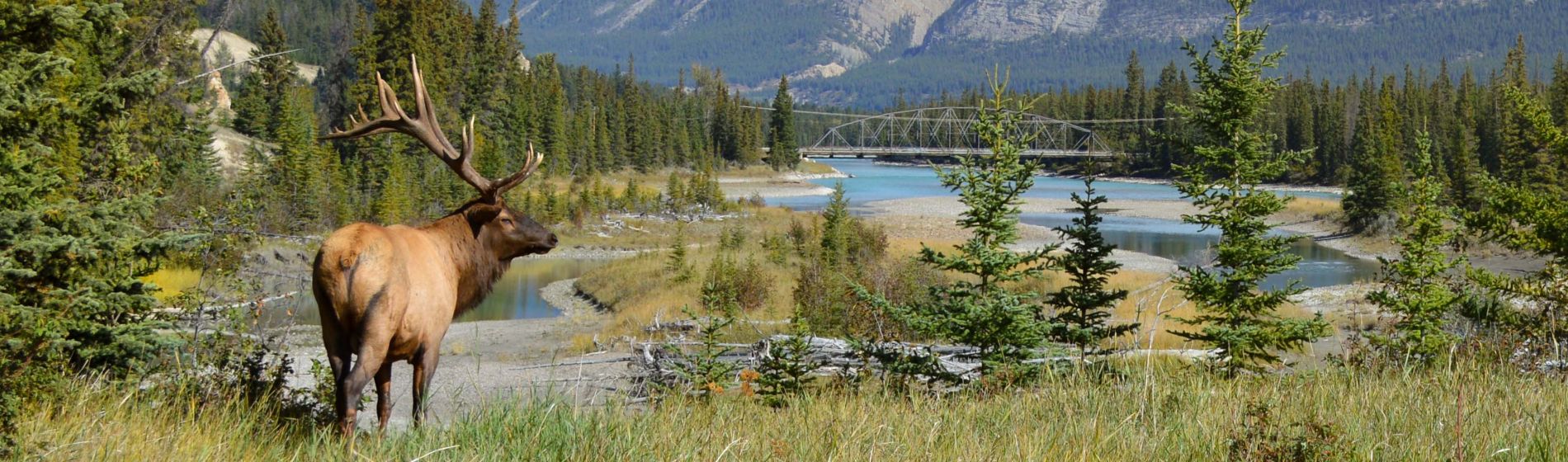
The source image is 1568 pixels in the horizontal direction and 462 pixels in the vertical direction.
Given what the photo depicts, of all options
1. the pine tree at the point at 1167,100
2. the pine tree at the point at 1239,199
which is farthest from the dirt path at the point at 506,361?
the pine tree at the point at 1167,100

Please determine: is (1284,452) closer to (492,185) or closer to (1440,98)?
(492,185)

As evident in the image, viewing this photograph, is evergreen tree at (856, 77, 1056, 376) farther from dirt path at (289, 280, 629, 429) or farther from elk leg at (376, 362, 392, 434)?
elk leg at (376, 362, 392, 434)

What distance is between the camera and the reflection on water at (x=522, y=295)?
25719 mm

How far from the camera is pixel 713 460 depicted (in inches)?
161

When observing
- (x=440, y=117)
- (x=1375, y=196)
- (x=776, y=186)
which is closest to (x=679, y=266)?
(x=440, y=117)

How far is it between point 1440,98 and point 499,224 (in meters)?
105

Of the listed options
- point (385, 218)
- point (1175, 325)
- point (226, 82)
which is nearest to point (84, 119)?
point (1175, 325)

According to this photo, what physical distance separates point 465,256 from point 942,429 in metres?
3.31

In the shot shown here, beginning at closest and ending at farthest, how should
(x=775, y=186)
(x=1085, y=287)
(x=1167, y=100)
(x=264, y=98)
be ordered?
(x=1085, y=287) < (x=264, y=98) < (x=775, y=186) < (x=1167, y=100)

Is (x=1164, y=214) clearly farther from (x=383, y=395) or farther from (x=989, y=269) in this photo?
(x=383, y=395)

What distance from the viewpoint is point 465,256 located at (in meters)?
6.95

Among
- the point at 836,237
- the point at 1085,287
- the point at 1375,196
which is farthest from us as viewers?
the point at 1375,196

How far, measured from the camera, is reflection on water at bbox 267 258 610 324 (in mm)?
25719

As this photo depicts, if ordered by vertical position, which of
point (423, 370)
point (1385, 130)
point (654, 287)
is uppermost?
point (423, 370)
